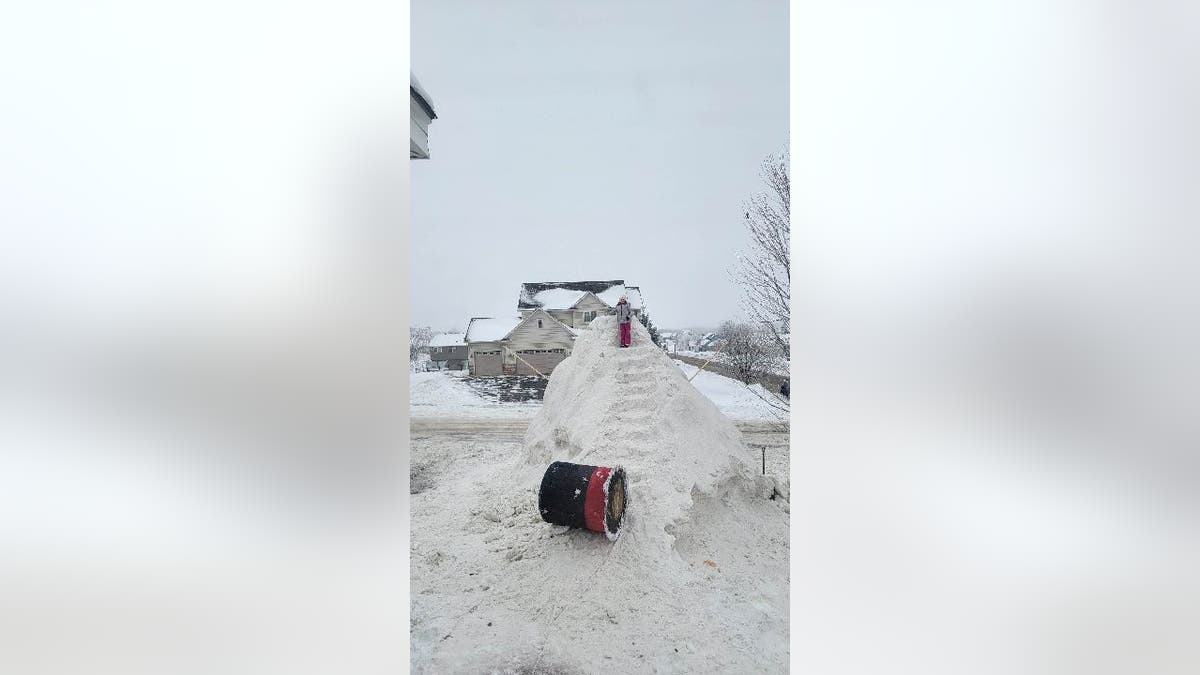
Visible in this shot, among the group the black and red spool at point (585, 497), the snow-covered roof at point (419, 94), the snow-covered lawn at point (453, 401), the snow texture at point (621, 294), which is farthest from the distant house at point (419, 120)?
the snow-covered lawn at point (453, 401)

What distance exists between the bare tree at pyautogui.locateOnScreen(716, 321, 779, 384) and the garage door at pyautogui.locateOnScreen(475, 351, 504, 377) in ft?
6.32

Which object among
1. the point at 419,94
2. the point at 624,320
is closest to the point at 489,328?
the point at 624,320

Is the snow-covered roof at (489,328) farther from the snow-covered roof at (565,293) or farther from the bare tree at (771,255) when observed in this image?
the bare tree at (771,255)

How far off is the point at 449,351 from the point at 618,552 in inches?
105

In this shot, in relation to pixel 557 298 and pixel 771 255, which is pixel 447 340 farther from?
pixel 771 255

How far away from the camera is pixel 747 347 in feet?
12.1

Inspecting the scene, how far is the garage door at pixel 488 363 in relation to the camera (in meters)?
4.53

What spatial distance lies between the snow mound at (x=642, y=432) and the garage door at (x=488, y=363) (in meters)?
1.23
